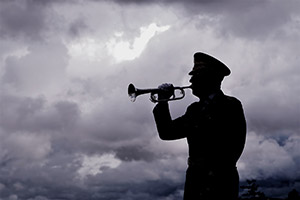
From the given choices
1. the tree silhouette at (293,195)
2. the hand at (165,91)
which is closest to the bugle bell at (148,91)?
the hand at (165,91)

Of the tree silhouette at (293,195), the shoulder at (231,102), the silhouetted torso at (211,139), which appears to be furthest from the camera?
the tree silhouette at (293,195)

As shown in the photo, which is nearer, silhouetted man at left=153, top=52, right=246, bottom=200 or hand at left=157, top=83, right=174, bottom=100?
silhouetted man at left=153, top=52, right=246, bottom=200

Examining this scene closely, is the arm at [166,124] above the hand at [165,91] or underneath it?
underneath

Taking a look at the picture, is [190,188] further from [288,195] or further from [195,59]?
[288,195]

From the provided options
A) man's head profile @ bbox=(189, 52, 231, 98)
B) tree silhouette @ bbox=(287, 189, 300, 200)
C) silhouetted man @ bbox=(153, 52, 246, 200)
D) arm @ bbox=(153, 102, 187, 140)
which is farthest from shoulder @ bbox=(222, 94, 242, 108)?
tree silhouette @ bbox=(287, 189, 300, 200)

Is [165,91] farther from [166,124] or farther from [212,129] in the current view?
[212,129]

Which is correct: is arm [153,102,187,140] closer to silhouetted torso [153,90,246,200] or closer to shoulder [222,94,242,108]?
silhouetted torso [153,90,246,200]

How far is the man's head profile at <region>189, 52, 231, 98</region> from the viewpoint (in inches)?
253

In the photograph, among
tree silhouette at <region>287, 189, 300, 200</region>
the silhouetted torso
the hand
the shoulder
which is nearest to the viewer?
the silhouetted torso

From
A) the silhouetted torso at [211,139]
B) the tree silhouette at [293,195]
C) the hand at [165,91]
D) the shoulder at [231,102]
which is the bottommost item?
the silhouetted torso at [211,139]

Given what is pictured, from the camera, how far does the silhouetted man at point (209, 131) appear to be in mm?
6094

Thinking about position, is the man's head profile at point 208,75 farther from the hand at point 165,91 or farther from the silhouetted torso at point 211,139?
the hand at point 165,91

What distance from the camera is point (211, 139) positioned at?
6184mm

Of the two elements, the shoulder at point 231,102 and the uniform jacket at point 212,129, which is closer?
the uniform jacket at point 212,129
